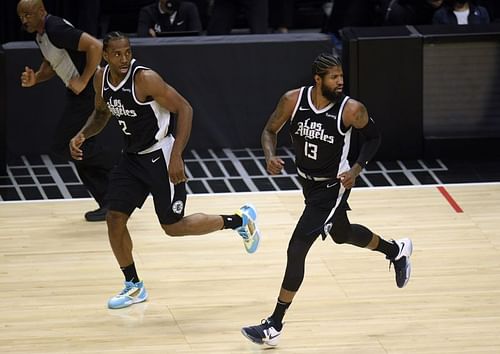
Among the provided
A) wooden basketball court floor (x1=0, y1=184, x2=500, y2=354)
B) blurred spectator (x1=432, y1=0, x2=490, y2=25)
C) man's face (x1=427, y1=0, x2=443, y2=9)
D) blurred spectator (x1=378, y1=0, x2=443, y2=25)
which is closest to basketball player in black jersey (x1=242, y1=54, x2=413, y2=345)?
wooden basketball court floor (x1=0, y1=184, x2=500, y2=354)

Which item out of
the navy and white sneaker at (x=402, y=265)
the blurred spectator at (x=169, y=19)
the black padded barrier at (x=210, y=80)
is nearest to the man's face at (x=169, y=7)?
the blurred spectator at (x=169, y=19)

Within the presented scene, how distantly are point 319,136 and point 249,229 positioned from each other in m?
1.48

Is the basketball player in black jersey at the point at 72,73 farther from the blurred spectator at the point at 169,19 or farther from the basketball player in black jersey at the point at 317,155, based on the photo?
the blurred spectator at the point at 169,19

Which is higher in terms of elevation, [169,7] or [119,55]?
[119,55]

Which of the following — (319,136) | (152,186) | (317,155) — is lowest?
(152,186)

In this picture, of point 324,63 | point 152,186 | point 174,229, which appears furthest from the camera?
point 174,229

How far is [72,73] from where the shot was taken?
9.45m

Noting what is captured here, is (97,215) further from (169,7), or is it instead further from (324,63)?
(169,7)

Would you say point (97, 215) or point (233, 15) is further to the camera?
point (233, 15)

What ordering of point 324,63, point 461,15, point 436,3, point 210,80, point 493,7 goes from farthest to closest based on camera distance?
point 493,7 < point 436,3 < point 461,15 < point 210,80 < point 324,63

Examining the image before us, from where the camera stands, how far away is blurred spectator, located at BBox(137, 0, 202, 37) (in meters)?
12.5

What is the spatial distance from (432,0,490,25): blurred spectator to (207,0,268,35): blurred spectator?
1845mm

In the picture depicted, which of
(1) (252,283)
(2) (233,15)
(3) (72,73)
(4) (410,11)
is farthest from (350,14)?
(1) (252,283)

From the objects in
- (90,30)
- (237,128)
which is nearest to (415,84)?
(237,128)
